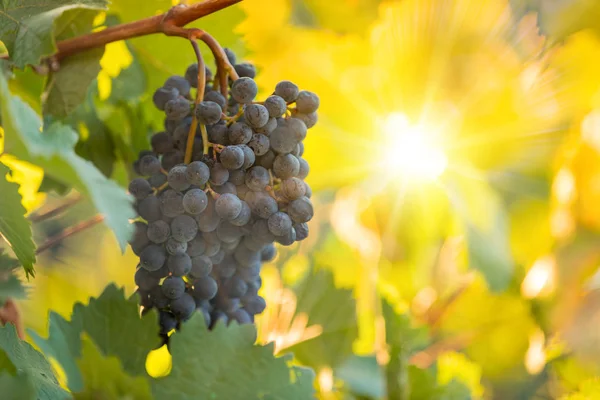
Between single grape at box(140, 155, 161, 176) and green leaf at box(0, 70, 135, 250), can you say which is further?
single grape at box(140, 155, 161, 176)

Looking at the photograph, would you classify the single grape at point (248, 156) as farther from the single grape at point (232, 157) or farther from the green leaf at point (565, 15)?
the green leaf at point (565, 15)

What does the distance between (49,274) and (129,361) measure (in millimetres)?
393

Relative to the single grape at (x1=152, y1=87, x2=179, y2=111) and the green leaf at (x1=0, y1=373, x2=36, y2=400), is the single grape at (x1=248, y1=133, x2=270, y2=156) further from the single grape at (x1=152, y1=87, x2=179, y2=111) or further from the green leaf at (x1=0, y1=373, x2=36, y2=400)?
the green leaf at (x1=0, y1=373, x2=36, y2=400)

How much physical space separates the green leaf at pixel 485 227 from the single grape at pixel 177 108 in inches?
19.3

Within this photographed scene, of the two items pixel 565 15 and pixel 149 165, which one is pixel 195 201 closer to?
pixel 149 165

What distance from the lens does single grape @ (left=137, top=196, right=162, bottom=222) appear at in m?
0.36

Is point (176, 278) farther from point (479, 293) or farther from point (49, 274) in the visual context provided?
point (479, 293)

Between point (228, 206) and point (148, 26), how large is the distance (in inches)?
5.4

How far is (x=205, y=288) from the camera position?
363mm

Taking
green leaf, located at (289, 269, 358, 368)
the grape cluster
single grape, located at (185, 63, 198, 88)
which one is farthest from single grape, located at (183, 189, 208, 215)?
green leaf, located at (289, 269, 358, 368)

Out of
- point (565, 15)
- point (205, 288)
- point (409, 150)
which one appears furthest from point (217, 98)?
point (565, 15)

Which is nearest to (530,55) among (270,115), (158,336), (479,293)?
(479,293)

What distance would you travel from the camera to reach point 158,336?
34 centimetres

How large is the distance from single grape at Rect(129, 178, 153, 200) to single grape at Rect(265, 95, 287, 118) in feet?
0.31
